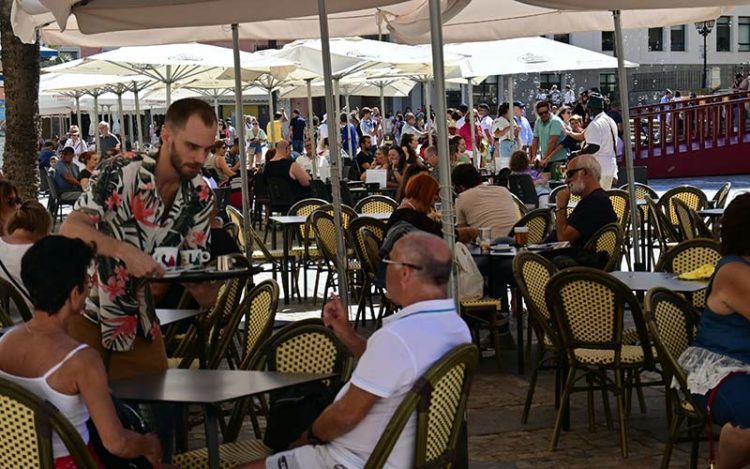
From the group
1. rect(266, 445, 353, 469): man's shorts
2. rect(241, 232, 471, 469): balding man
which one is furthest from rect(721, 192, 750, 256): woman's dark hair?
rect(266, 445, 353, 469): man's shorts

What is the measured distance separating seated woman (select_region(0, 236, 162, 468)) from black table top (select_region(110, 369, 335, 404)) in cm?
19

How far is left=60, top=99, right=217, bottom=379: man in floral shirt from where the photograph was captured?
172 inches

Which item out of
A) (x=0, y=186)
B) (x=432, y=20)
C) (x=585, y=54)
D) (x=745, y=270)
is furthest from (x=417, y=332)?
(x=585, y=54)

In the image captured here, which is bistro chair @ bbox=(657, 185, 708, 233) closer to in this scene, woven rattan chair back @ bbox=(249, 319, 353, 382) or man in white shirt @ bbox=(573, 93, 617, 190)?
man in white shirt @ bbox=(573, 93, 617, 190)

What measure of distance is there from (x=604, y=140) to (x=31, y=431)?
40.2 feet

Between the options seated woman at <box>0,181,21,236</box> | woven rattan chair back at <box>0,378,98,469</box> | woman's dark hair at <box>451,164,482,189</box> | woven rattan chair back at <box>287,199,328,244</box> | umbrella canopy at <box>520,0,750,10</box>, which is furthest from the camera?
woven rattan chair back at <box>287,199,328,244</box>

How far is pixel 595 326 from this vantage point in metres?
6.08

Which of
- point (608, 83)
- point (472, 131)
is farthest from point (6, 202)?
point (608, 83)

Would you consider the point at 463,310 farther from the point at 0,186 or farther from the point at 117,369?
the point at 117,369

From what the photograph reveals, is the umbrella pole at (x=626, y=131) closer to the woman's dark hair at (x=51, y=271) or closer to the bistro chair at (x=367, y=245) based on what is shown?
the bistro chair at (x=367, y=245)

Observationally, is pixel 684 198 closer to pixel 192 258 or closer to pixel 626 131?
pixel 626 131

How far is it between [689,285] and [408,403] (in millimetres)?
Result: 3065

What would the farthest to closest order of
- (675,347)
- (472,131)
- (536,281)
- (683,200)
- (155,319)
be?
(472,131), (683,200), (536,281), (675,347), (155,319)

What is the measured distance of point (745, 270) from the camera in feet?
15.8
